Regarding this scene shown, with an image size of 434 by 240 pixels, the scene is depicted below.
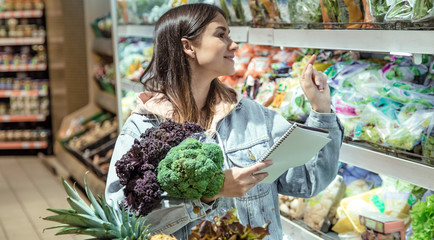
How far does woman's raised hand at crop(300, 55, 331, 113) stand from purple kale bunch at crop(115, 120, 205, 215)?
454 mm

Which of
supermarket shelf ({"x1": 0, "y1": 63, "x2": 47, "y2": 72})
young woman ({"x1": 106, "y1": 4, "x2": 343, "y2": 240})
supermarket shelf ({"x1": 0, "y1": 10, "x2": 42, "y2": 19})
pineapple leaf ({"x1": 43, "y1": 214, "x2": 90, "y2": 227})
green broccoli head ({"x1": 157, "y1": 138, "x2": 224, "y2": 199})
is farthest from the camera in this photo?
supermarket shelf ({"x1": 0, "y1": 63, "x2": 47, "y2": 72})

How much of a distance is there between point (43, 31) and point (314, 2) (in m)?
6.00

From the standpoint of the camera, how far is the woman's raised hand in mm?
1841

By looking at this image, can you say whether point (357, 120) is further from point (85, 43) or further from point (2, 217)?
point (85, 43)

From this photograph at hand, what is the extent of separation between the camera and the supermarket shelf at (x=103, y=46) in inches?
233

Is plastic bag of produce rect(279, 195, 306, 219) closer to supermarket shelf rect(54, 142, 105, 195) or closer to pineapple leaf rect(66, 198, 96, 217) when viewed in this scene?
pineapple leaf rect(66, 198, 96, 217)

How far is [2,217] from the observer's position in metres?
5.36

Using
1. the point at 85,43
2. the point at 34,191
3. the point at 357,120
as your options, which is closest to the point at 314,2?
the point at 357,120

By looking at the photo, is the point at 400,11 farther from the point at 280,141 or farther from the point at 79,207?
the point at 79,207

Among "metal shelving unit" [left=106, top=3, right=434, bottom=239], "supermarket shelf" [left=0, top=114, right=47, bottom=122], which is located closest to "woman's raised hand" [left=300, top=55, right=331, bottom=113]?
"metal shelving unit" [left=106, top=3, right=434, bottom=239]

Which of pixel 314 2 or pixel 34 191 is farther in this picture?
pixel 34 191

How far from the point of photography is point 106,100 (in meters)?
6.14

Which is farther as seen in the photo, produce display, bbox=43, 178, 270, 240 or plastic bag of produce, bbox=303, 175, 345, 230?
plastic bag of produce, bbox=303, 175, 345, 230

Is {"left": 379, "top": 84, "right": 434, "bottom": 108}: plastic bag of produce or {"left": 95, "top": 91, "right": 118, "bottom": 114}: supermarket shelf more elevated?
{"left": 379, "top": 84, "right": 434, "bottom": 108}: plastic bag of produce
